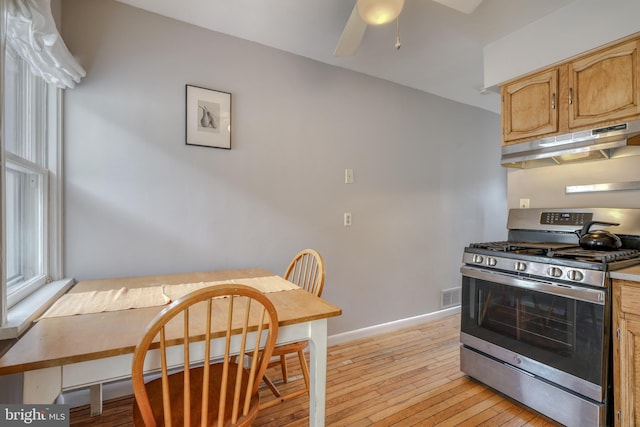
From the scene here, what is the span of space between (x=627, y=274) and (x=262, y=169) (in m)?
2.17

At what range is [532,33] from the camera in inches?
82.6

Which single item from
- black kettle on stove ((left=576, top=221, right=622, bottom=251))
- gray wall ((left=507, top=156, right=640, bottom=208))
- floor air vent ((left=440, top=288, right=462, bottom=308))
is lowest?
floor air vent ((left=440, top=288, right=462, bottom=308))

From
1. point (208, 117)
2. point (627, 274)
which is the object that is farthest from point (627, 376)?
point (208, 117)

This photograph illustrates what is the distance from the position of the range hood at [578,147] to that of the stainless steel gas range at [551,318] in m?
0.38

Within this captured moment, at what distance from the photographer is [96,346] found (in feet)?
3.05

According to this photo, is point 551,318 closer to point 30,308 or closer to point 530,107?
point 530,107

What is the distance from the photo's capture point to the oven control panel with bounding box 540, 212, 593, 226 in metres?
2.09

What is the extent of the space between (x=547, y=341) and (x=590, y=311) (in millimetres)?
296

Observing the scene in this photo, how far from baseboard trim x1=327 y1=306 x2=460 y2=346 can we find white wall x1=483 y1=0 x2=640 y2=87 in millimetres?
2235

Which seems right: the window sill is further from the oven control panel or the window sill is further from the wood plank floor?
the oven control panel

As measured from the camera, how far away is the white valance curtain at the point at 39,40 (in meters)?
1.12

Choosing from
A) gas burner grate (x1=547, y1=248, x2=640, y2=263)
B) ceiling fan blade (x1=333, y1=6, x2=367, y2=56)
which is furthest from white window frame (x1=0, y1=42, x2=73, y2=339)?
gas burner grate (x1=547, y1=248, x2=640, y2=263)

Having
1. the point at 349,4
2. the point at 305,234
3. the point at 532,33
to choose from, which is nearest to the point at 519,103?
the point at 532,33

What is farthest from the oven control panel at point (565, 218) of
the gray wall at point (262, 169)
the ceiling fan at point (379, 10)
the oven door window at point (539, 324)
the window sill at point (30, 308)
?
the window sill at point (30, 308)
